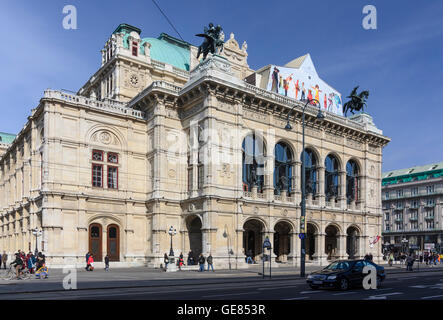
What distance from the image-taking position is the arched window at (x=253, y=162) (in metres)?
41.1

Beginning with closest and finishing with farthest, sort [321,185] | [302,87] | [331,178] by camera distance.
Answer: [321,185], [331,178], [302,87]

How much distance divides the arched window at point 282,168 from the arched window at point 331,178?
6.00 meters

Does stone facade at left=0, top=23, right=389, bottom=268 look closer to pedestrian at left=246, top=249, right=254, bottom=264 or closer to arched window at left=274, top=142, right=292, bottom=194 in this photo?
arched window at left=274, top=142, right=292, bottom=194

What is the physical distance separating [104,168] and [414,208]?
83140 millimetres

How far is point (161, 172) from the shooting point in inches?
1561

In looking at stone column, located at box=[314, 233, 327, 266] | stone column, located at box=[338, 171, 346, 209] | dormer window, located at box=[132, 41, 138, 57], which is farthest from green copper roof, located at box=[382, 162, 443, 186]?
dormer window, located at box=[132, 41, 138, 57]

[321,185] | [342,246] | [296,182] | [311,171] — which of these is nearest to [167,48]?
[311,171]

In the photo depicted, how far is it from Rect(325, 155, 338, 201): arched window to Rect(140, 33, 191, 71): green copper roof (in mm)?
20670

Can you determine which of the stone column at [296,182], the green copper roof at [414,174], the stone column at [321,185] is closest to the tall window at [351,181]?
the stone column at [321,185]

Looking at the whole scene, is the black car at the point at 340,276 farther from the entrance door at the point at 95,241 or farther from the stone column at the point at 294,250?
the entrance door at the point at 95,241

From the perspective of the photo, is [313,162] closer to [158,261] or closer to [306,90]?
[306,90]

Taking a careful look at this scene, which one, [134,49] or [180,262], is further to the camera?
[134,49]

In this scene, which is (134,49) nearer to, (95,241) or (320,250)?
(95,241)

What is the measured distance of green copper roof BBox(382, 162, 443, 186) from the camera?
9919 centimetres
